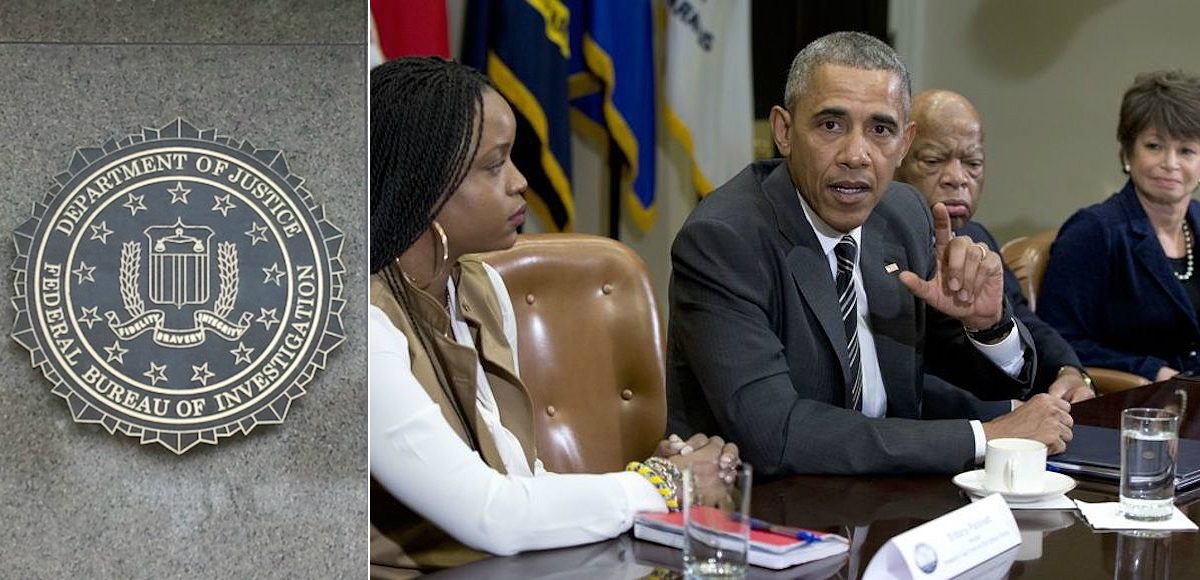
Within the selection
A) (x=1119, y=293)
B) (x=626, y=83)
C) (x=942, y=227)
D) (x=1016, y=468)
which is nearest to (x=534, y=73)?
(x=626, y=83)

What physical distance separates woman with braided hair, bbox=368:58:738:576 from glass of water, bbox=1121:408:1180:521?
43 centimetres

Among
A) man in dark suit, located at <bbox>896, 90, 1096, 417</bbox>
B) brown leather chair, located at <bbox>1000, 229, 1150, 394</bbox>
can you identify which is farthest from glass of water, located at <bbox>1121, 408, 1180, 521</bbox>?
brown leather chair, located at <bbox>1000, 229, 1150, 394</bbox>

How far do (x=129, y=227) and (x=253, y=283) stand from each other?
0.10 metres

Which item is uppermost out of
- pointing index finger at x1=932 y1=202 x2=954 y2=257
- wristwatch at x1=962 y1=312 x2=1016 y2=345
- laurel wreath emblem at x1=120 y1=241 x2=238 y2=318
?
laurel wreath emblem at x1=120 y1=241 x2=238 y2=318

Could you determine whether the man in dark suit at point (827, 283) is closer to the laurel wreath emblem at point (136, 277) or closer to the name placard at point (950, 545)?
the name placard at point (950, 545)

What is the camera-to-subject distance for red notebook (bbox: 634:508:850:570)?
52.4 inches

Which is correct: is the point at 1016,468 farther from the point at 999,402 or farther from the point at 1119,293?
the point at 1119,293

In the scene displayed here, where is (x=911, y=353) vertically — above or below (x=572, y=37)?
below

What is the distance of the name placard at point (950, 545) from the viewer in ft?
4.23

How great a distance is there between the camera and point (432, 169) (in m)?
1.65

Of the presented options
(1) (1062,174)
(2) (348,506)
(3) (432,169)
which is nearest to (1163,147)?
(1) (1062,174)

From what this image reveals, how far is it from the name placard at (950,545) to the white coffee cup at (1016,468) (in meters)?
0.18

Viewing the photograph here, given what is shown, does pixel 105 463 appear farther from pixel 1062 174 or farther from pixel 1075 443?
pixel 1062 174

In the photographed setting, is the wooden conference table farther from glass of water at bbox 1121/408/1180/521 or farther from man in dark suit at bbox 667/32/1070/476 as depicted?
man in dark suit at bbox 667/32/1070/476
